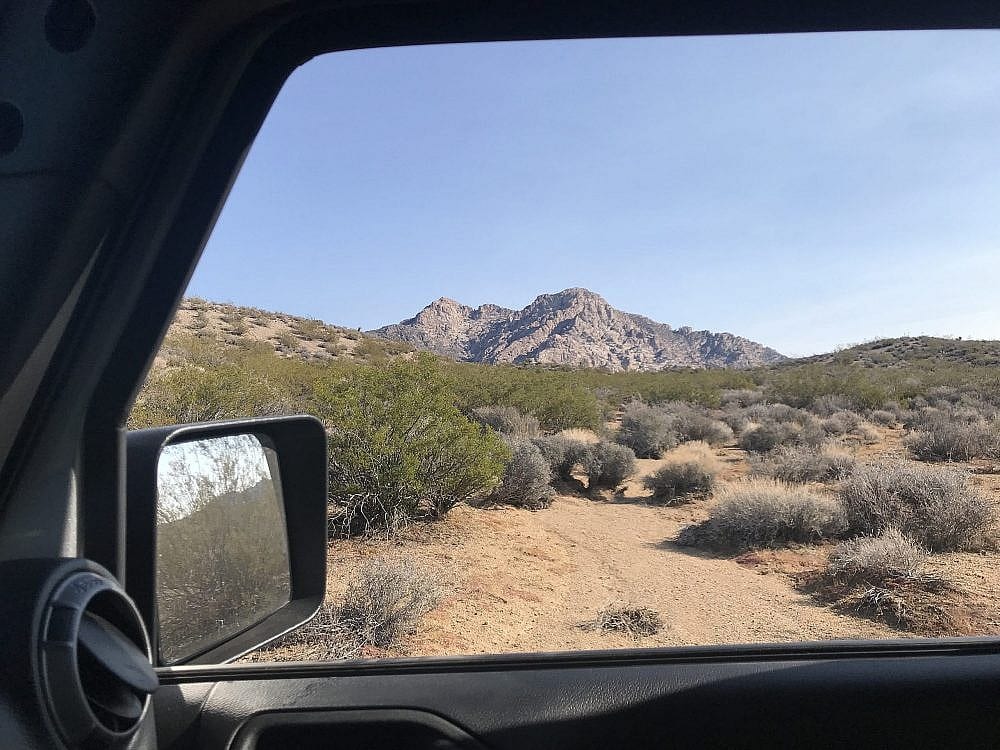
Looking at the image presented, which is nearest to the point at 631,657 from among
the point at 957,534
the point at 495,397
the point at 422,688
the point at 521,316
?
the point at 422,688

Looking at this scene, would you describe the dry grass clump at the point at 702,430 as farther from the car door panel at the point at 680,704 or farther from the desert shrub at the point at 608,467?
the car door panel at the point at 680,704

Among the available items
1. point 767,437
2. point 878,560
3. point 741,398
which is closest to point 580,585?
point 878,560

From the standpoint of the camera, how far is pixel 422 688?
184 cm

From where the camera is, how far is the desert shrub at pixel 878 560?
525 centimetres

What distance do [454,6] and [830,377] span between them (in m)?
30.4

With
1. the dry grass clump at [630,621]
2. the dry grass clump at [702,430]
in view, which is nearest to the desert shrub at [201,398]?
the dry grass clump at [630,621]

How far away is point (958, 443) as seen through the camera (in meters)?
10.9

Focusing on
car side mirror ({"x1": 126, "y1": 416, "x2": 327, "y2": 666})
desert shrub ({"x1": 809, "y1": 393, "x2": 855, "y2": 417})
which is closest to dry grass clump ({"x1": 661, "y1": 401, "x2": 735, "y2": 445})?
desert shrub ({"x1": 809, "y1": 393, "x2": 855, "y2": 417})

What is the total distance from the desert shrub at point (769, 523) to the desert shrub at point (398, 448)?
3206 mm

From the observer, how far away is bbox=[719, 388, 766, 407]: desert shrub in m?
27.9

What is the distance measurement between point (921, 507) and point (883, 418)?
14.1 m

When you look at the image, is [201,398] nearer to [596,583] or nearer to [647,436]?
[596,583]

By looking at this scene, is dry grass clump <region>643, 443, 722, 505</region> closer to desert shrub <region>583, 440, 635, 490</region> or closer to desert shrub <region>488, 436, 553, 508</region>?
desert shrub <region>583, 440, 635, 490</region>

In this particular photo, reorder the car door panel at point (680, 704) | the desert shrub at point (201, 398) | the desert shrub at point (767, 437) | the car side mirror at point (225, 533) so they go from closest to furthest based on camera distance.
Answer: the car side mirror at point (225, 533) < the car door panel at point (680, 704) < the desert shrub at point (201, 398) < the desert shrub at point (767, 437)
